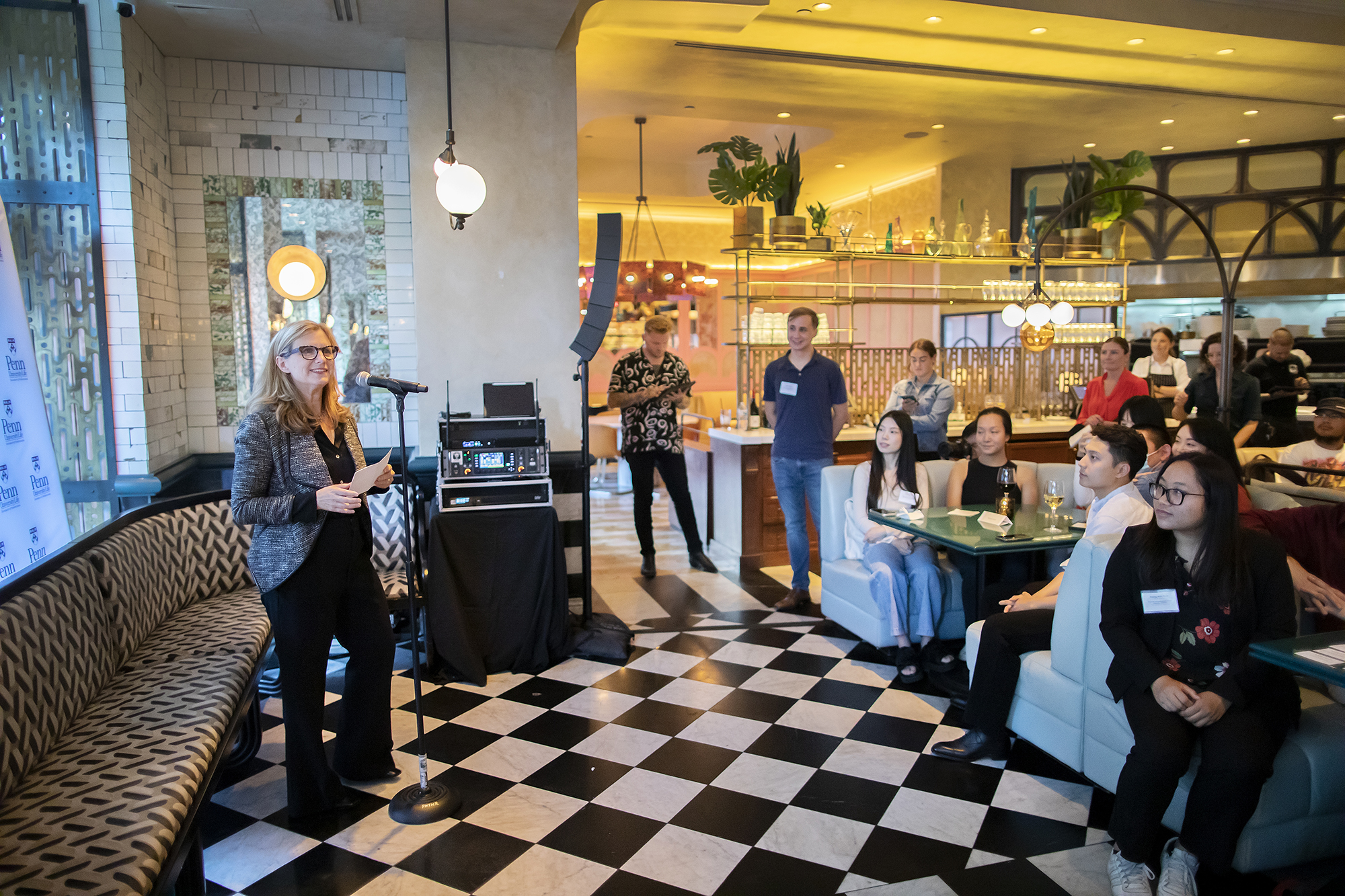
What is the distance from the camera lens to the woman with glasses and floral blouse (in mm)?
2736

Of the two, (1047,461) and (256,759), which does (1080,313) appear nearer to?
(1047,461)

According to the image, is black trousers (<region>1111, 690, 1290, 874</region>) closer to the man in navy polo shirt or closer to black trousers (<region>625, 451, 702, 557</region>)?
the man in navy polo shirt

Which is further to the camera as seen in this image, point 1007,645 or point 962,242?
point 962,242

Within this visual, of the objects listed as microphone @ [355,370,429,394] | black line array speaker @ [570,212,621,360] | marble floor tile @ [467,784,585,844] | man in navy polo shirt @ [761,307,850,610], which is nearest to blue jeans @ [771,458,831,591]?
man in navy polo shirt @ [761,307,850,610]

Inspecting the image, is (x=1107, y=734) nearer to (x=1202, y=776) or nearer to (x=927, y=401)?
(x=1202, y=776)

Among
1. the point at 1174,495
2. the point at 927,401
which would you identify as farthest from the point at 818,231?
the point at 1174,495

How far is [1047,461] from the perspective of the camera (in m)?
7.10

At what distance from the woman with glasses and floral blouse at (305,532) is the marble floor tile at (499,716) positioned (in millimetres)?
711

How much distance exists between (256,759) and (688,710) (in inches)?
67.9

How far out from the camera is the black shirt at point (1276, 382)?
264 inches

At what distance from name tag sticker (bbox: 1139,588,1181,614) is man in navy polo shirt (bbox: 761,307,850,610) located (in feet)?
8.46

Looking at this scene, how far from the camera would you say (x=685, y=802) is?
Answer: 9.75 feet

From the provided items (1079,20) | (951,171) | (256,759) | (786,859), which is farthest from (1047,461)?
(256,759)

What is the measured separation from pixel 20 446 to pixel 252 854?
1748 mm
